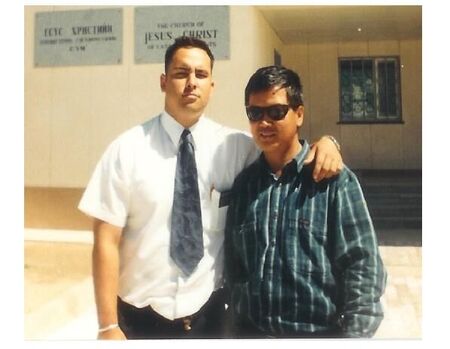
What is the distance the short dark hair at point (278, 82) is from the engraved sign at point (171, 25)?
1.07 m

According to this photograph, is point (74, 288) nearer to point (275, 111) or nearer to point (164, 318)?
point (164, 318)

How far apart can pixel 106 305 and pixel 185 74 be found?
1.02 m

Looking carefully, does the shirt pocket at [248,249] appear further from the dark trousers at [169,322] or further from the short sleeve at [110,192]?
the short sleeve at [110,192]

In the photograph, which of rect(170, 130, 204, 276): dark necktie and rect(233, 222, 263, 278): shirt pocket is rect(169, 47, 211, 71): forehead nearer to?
rect(170, 130, 204, 276): dark necktie

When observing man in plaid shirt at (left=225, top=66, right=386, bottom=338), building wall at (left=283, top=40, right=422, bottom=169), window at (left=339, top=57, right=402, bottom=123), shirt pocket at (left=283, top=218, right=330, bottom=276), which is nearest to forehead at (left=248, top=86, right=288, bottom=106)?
man in plaid shirt at (left=225, top=66, right=386, bottom=338)

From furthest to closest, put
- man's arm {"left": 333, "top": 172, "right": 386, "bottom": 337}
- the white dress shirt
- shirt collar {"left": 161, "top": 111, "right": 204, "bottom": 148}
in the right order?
shirt collar {"left": 161, "top": 111, "right": 204, "bottom": 148} < the white dress shirt < man's arm {"left": 333, "top": 172, "right": 386, "bottom": 337}

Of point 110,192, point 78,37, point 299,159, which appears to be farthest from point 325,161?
point 78,37

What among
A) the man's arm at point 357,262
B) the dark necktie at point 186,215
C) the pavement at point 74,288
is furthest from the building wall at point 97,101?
the man's arm at point 357,262

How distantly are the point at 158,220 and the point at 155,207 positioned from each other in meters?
0.06

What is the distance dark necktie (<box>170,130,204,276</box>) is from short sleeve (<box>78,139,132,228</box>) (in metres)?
0.23

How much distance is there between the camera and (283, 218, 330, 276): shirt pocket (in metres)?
1.67
